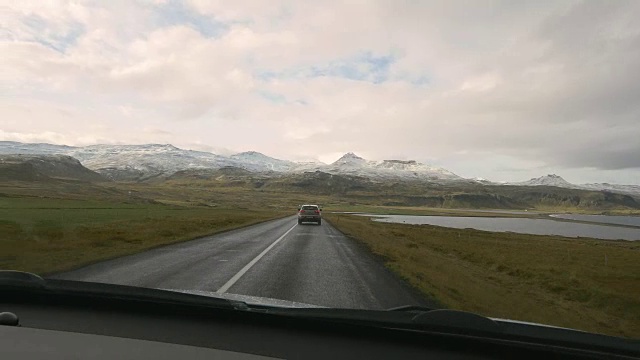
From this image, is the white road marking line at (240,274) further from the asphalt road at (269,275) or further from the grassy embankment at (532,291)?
the grassy embankment at (532,291)

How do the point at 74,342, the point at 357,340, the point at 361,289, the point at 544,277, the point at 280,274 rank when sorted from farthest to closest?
the point at 544,277 → the point at 280,274 → the point at 361,289 → the point at 357,340 → the point at 74,342

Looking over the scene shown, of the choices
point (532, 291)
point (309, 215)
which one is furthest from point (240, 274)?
point (309, 215)

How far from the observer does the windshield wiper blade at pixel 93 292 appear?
394 centimetres

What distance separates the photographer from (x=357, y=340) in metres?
3.40

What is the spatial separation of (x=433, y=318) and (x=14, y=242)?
20.7 metres

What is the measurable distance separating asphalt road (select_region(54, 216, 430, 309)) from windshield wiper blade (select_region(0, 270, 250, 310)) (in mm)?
4793

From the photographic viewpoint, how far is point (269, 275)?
1212 centimetres

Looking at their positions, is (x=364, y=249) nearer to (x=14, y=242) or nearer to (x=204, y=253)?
(x=204, y=253)

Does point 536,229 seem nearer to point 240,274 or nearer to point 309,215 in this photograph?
point 309,215

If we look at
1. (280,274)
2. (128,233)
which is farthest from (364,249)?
(128,233)

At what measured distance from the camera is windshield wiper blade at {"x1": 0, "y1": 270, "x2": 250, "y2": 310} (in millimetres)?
3943

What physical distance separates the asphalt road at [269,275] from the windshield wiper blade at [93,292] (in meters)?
4.79

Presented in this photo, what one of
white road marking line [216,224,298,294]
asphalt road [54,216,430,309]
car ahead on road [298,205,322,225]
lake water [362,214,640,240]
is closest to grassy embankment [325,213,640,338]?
asphalt road [54,216,430,309]

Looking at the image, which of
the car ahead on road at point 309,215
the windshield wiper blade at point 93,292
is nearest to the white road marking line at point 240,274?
the windshield wiper blade at point 93,292
